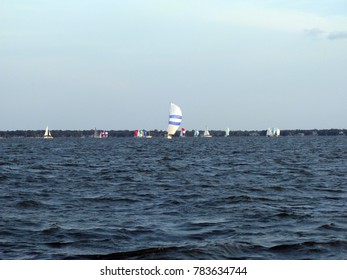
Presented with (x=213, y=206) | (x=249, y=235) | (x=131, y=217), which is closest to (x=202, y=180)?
(x=213, y=206)

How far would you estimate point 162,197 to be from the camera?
20.0 meters

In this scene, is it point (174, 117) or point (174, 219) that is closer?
point (174, 219)

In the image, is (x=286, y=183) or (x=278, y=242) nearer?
(x=278, y=242)

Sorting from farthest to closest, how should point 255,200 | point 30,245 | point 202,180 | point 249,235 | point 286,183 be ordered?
point 202,180
point 286,183
point 255,200
point 249,235
point 30,245

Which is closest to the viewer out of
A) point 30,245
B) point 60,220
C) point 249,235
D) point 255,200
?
point 30,245

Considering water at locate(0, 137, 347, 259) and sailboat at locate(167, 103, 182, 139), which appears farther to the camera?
sailboat at locate(167, 103, 182, 139)

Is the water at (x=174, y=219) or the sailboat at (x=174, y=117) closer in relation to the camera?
the water at (x=174, y=219)

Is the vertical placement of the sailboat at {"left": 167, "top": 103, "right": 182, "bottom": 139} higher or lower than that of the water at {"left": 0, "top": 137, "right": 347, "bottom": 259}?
higher

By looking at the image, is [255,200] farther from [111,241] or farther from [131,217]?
[111,241]

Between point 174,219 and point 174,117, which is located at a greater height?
point 174,117

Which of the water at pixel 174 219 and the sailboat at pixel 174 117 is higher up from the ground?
the sailboat at pixel 174 117

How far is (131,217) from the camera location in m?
15.6

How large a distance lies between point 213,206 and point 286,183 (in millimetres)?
7803

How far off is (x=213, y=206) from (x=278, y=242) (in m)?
5.53
